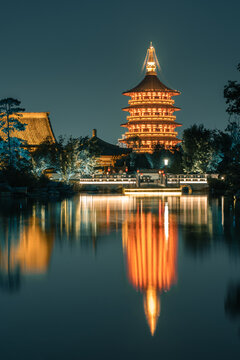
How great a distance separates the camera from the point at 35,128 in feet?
246

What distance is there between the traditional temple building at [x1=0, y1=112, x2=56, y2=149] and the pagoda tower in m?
16.7

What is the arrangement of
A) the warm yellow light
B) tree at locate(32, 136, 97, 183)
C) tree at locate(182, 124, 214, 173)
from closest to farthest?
the warm yellow light, tree at locate(32, 136, 97, 183), tree at locate(182, 124, 214, 173)

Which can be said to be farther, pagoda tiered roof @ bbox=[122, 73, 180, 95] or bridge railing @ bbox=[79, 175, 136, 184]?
pagoda tiered roof @ bbox=[122, 73, 180, 95]

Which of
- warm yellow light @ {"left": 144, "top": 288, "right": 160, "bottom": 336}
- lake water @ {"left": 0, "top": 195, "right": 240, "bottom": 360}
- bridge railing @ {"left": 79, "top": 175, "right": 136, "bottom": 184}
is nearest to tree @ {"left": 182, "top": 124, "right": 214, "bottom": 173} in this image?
bridge railing @ {"left": 79, "top": 175, "right": 136, "bottom": 184}

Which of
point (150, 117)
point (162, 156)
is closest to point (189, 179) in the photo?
point (162, 156)

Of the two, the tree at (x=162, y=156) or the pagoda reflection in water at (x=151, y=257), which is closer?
the pagoda reflection in water at (x=151, y=257)

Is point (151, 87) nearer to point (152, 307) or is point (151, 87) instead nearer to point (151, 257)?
point (151, 257)

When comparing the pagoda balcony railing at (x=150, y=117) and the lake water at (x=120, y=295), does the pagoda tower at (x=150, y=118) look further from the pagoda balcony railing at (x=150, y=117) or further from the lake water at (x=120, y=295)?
the lake water at (x=120, y=295)

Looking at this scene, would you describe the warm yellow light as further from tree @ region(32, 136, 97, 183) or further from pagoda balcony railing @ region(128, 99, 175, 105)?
pagoda balcony railing @ region(128, 99, 175, 105)

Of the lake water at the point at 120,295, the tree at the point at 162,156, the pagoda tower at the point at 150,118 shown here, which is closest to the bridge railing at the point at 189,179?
the tree at the point at 162,156

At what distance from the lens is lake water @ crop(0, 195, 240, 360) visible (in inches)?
259

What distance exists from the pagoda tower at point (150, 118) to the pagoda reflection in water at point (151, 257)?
219 ft

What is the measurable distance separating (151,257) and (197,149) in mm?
53511

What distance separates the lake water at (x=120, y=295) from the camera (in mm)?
6578
